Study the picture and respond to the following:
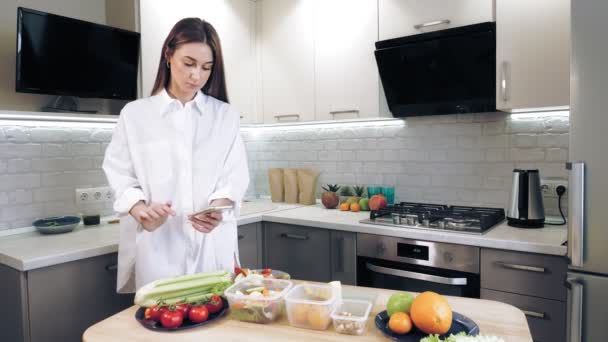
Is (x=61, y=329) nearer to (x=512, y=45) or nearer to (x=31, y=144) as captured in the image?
(x=31, y=144)

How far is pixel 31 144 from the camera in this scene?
232 cm

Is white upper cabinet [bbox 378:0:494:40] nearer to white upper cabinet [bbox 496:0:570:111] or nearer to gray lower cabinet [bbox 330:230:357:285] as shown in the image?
white upper cabinet [bbox 496:0:570:111]

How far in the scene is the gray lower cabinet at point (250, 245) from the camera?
262 centimetres

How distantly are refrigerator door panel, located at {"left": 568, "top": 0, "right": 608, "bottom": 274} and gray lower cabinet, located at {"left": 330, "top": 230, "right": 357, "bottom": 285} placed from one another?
3.60 ft

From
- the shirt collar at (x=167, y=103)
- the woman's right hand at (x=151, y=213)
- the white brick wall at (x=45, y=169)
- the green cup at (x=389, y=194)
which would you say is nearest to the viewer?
the woman's right hand at (x=151, y=213)

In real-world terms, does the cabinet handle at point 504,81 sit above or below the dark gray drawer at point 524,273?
above

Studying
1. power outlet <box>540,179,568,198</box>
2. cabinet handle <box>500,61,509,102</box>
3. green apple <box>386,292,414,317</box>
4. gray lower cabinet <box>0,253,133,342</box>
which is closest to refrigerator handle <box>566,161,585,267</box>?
cabinet handle <box>500,61,509,102</box>

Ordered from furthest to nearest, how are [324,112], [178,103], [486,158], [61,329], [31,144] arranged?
[324,112], [486,158], [31,144], [61,329], [178,103]

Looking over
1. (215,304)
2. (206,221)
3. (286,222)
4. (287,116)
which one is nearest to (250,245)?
(286,222)

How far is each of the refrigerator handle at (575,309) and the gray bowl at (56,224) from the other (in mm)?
2307

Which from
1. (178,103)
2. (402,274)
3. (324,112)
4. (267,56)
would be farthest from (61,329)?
(267,56)

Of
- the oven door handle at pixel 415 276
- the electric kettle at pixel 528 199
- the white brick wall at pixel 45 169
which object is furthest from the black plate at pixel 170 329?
the electric kettle at pixel 528 199

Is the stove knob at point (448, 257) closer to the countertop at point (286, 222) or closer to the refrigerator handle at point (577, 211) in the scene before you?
the countertop at point (286, 222)

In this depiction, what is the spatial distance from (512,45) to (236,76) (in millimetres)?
1763
